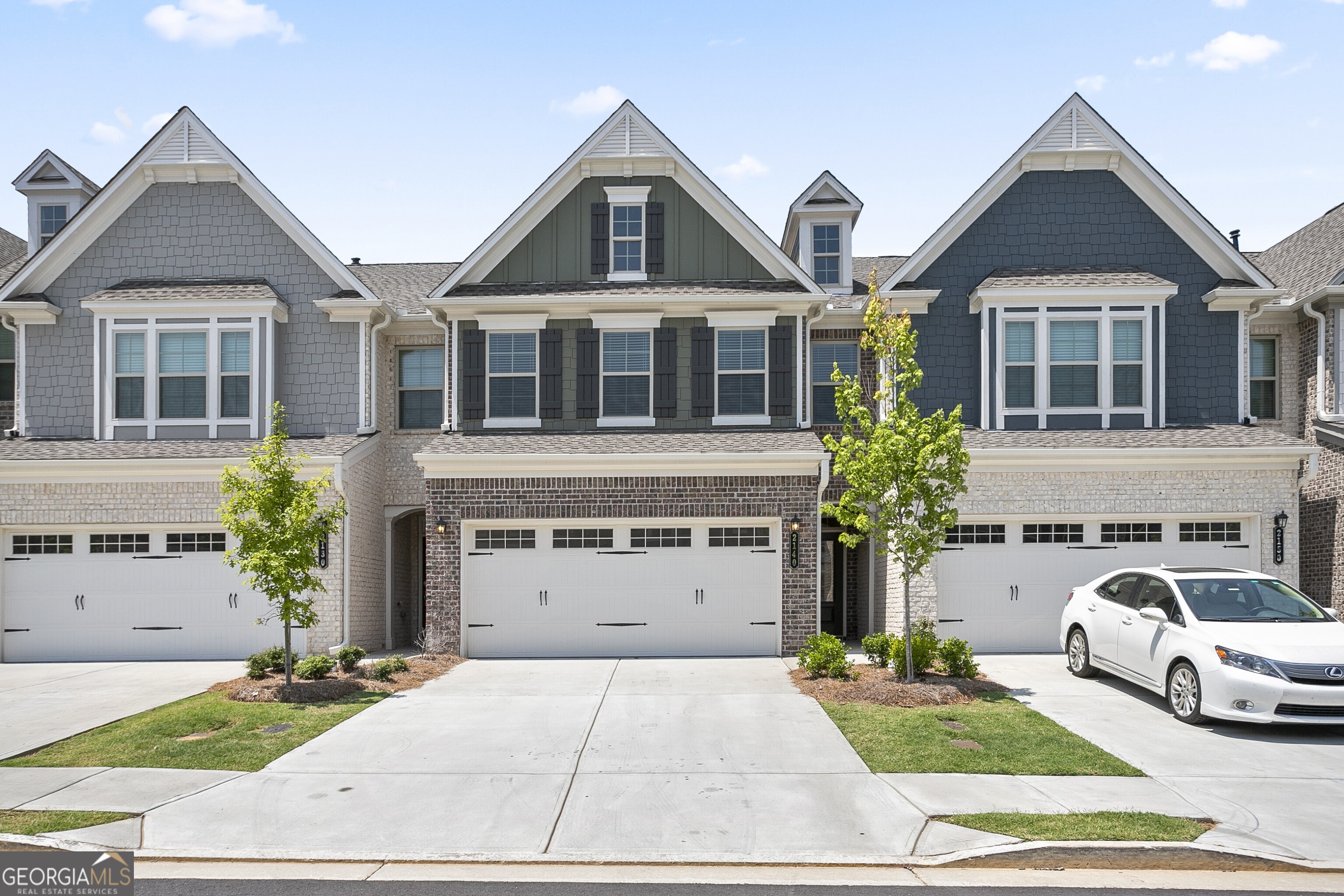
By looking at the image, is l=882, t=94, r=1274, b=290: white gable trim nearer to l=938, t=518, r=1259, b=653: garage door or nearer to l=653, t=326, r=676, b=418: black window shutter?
l=653, t=326, r=676, b=418: black window shutter

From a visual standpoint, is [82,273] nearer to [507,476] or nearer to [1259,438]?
[507,476]

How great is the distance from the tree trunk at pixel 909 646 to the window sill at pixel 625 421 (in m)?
5.91

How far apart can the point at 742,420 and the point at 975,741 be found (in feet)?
27.3

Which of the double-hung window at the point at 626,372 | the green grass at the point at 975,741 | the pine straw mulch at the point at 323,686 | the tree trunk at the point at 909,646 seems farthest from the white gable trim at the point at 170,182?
the green grass at the point at 975,741

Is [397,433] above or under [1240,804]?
above

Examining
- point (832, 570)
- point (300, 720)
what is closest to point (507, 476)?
point (300, 720)

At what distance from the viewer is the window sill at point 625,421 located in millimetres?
17500

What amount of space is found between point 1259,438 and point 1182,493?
1.64 metres

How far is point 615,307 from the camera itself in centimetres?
1748

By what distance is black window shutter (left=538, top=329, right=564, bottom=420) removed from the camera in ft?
57.7

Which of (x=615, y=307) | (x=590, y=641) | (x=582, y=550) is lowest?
(x=590, y=641)

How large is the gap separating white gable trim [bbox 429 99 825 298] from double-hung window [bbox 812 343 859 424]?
5.70ft

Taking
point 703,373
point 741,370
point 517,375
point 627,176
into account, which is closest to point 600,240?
point 627,176

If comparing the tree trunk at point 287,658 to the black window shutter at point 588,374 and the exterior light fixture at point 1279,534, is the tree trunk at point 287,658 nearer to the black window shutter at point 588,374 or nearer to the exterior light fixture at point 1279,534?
the black window shutter at point 588,374
